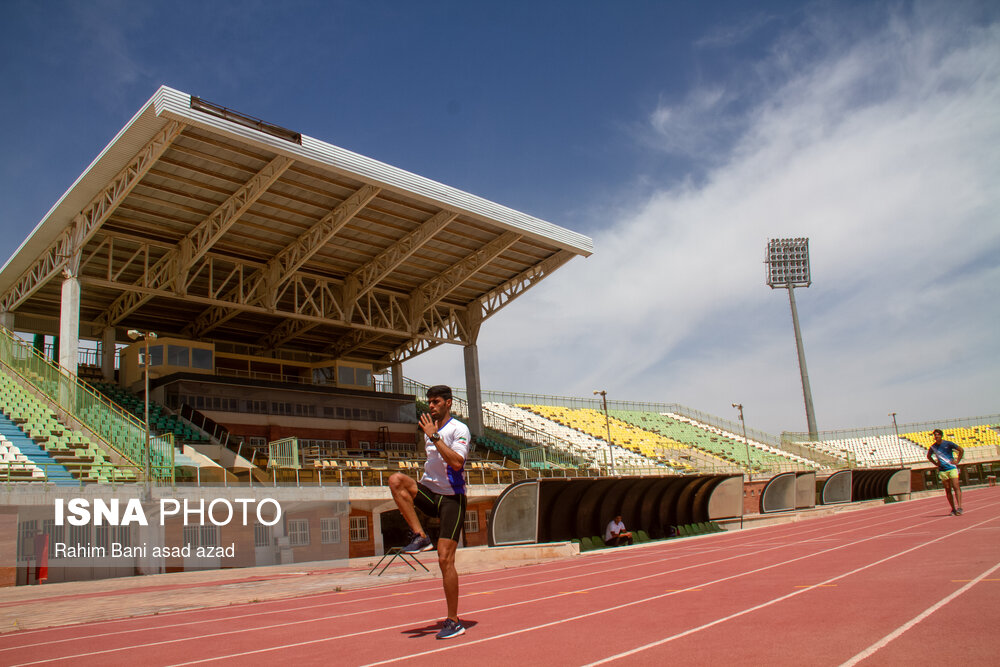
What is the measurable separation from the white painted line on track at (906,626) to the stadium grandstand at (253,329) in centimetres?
2157

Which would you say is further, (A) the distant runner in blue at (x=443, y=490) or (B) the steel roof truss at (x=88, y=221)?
(B) the steel roof truss at (x=88, y=221)

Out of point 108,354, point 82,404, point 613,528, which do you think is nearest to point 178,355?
point 108,354

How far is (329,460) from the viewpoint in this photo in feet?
108

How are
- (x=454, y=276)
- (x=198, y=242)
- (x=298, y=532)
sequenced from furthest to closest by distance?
(x=454, y=276)
(x=198, y=242)
(x=298, y=532)

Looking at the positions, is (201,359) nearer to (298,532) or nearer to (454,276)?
(454,276)

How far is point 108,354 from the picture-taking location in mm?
41625

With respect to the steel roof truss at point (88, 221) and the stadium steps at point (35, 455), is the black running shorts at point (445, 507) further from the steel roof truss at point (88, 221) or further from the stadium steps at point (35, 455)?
the steel roof truss at point (88, 221)

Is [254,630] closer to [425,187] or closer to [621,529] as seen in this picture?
[621,529]

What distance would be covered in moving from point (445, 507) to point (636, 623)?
1.80 metres

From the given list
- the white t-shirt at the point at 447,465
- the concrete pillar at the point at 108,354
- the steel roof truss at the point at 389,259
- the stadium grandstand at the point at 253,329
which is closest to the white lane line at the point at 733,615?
the white t-shirt at the point at 447,465

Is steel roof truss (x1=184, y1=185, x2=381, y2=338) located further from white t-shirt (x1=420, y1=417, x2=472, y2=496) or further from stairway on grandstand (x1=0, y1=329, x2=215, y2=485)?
white t-shirt (x1=420, y1=417, x2=472, y2=496)

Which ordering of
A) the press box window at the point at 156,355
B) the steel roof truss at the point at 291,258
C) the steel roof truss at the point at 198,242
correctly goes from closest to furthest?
the steel roof truss at the point at 198,242 < the steel roof truss at the point at 291,258 < the press box window at the point at 156,355

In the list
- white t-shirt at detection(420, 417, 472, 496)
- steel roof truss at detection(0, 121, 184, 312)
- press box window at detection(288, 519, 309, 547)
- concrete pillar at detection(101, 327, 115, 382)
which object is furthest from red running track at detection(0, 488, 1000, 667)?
concrete pillar at detection(101, 327, 115, 382)

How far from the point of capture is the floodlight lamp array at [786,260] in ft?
311
